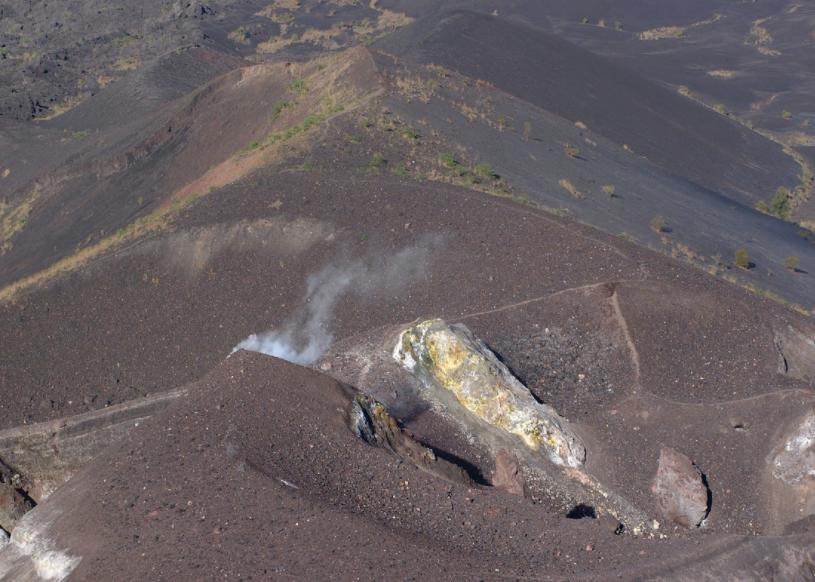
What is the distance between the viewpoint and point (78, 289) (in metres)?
21.1

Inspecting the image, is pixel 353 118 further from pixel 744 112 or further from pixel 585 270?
pixel 744 112

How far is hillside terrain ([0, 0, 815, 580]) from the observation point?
9.91 m

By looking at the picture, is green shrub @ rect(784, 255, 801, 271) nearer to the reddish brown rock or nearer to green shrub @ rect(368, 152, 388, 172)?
green shrub @ rect(368, 152, 388, 172)

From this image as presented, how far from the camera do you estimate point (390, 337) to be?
1652cm

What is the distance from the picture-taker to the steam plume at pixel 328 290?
18.2m

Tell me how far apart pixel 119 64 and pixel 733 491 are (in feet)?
181

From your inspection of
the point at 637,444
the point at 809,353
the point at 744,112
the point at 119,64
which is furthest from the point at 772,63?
the point at 637,444

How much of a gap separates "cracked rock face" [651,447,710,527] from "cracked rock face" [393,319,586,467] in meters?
1.46

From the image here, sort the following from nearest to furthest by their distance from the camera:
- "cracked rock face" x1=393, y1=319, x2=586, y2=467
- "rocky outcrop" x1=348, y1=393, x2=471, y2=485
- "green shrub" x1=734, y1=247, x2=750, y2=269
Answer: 1. "rocky outcrop" x1=348, y1=393, x2=471, y2=485
2. "cracked rock face" x1=393, y1=319, x2=586, y2=467
3. "green shrub" x1=734, y1=247, x2=750, y2=269

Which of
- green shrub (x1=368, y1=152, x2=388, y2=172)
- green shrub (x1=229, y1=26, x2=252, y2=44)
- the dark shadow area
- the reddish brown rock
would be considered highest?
green shrub (x1=368, y1=152, x2=388, y2=172)

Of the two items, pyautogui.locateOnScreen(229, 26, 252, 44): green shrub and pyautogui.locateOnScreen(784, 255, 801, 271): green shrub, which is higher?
pyautogui.locateOnScreen(229, 26, 252, 44): green shrub

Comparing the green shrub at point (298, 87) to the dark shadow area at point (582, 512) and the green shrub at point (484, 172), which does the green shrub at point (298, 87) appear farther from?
the dark shadow area at point (582, 512)

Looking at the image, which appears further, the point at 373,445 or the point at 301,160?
the point at 301,160

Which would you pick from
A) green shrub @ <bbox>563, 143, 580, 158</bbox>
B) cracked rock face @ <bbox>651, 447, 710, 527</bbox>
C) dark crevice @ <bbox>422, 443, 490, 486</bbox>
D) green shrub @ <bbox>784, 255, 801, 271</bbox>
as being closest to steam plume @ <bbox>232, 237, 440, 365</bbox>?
dark crevice @ <bbox>422, 443, 490, 486</bbox>
